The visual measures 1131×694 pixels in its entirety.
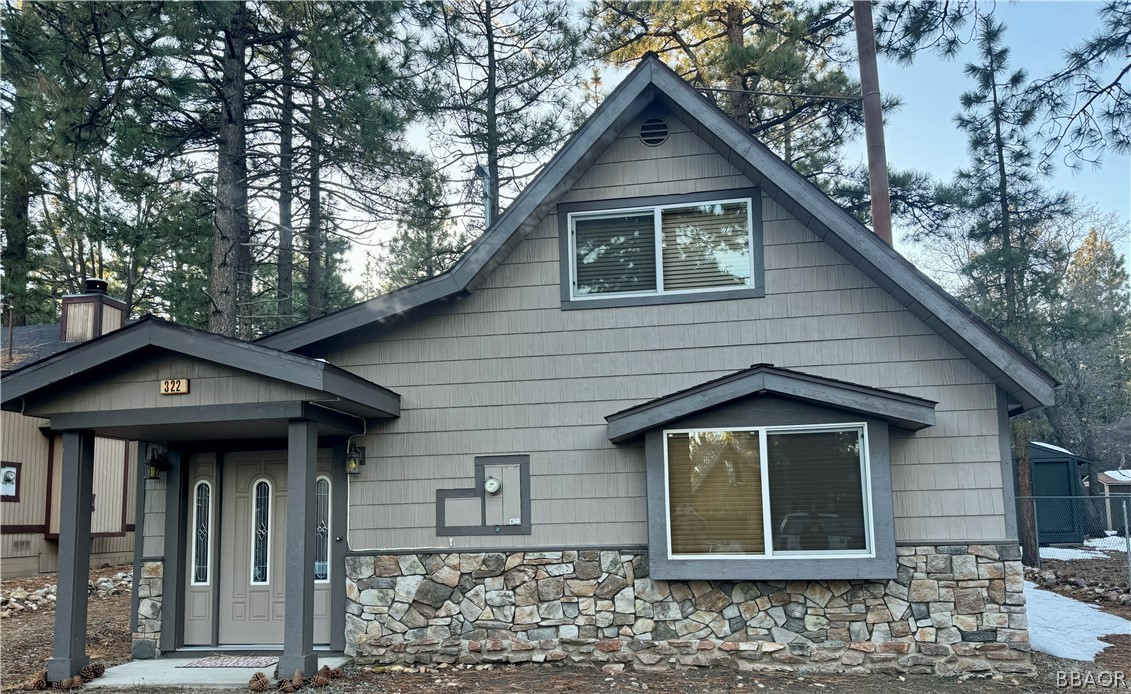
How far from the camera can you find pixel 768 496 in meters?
6.82

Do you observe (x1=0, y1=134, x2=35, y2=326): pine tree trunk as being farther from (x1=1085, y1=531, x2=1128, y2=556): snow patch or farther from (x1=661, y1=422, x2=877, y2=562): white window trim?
(x1=1085, y1=531, x2=1128, y2=556): snow patch

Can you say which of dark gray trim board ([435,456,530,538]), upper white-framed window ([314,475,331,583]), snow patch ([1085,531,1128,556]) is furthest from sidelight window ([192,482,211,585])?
snow patch ([1085,531,1128,556])

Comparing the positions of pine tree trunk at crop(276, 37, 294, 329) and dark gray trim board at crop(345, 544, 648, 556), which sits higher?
pine tree trunk at crop(276, 37, 294, 329)

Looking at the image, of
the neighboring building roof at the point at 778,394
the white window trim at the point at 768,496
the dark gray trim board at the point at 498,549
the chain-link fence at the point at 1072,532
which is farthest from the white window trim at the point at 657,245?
the chain-link fence at the point at 1072,532

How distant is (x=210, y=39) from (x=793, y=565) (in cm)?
972

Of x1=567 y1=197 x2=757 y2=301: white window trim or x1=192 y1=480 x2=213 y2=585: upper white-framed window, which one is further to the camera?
x1=192 y1=480 x2=213 y2=585: upper white-framed window

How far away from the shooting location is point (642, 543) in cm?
718

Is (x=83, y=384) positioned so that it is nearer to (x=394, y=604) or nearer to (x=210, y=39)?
(x=394, y=604)

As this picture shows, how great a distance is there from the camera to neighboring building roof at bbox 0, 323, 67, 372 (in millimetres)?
13828

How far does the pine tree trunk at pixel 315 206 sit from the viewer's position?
11.9m

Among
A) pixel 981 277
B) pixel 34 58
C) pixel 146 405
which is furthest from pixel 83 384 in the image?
pixel 981 277

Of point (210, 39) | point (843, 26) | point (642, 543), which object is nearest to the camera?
point (642, 543)

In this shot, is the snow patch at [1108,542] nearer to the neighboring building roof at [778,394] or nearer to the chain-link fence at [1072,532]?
the chain-link fence at [1072,532]

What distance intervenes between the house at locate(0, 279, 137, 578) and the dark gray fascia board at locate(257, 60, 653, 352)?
7182mm
